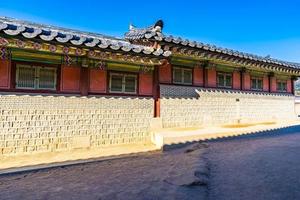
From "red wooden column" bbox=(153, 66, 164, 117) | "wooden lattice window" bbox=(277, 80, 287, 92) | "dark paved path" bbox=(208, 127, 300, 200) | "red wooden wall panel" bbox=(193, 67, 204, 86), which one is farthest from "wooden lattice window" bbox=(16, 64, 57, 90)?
"wooden lattice window" bbox=(277, 80, 287, 92)

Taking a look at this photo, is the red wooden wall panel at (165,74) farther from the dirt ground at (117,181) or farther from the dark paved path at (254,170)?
the dirt ground at (117,181)

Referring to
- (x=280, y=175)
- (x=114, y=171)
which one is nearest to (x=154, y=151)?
(x=114, y=171)

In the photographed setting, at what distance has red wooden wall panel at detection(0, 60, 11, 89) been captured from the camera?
7801mm

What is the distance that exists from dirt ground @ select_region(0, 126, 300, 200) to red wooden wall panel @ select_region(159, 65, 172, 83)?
3.47 m

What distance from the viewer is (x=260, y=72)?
51.2 ft

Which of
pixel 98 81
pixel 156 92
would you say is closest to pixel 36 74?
pixel 98 81

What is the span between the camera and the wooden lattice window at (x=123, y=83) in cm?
988

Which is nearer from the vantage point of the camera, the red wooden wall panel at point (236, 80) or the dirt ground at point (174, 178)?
the dirt ground at point (174, 178)

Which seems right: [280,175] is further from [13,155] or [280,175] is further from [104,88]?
[13,155]

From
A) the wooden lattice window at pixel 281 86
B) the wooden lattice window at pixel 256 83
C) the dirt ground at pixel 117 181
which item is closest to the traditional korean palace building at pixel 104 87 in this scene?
the wooden lattice window at pixel 256 83

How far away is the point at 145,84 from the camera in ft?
34.8

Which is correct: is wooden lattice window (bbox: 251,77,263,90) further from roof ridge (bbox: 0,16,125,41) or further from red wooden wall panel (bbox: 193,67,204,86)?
roof ridge (bbox: 0,16,125,41)

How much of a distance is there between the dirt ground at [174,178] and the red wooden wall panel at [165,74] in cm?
347

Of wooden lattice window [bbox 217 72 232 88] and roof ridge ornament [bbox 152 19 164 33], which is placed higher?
roof ridge ornament [bbox 152 19 164 33]
